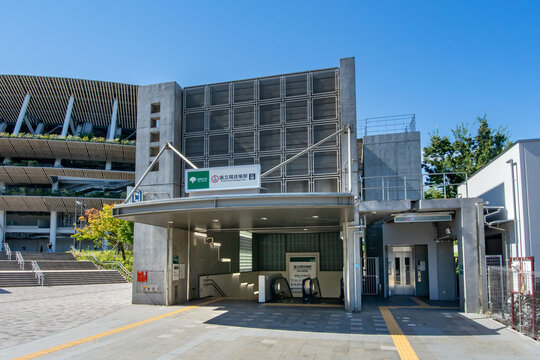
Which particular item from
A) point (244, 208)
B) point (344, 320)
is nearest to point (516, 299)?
point (344, 320)

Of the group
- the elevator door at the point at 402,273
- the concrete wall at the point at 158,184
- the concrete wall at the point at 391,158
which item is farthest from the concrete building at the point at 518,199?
the concrete wall at the point at 158,184

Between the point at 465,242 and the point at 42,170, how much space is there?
4629 centimetres

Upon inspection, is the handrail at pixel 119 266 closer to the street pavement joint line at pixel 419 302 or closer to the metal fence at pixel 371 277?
the metal fence at pixel 371 277

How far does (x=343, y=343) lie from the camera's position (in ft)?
32.6

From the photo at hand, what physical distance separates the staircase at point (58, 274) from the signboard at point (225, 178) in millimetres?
18899

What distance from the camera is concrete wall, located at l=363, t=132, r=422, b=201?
77.0 feet

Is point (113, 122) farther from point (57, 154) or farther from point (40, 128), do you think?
Answer: point (40, 128)

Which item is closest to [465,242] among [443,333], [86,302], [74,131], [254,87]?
[443,333]

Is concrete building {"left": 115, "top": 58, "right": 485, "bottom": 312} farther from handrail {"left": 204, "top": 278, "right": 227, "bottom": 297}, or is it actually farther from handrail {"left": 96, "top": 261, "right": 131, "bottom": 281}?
handrail {"left": 96, "top": 261, "right": 131, "bottom": 281}

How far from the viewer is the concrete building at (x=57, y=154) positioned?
46906mm

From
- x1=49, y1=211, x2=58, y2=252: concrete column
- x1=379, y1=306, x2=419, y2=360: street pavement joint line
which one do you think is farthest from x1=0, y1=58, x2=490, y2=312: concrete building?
x1=49, y1=211, x2=58, y2=252: concrete column

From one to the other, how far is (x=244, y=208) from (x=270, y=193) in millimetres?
1212

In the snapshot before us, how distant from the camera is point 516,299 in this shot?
11.8 meters

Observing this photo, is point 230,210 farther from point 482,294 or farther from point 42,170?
point 42,170
